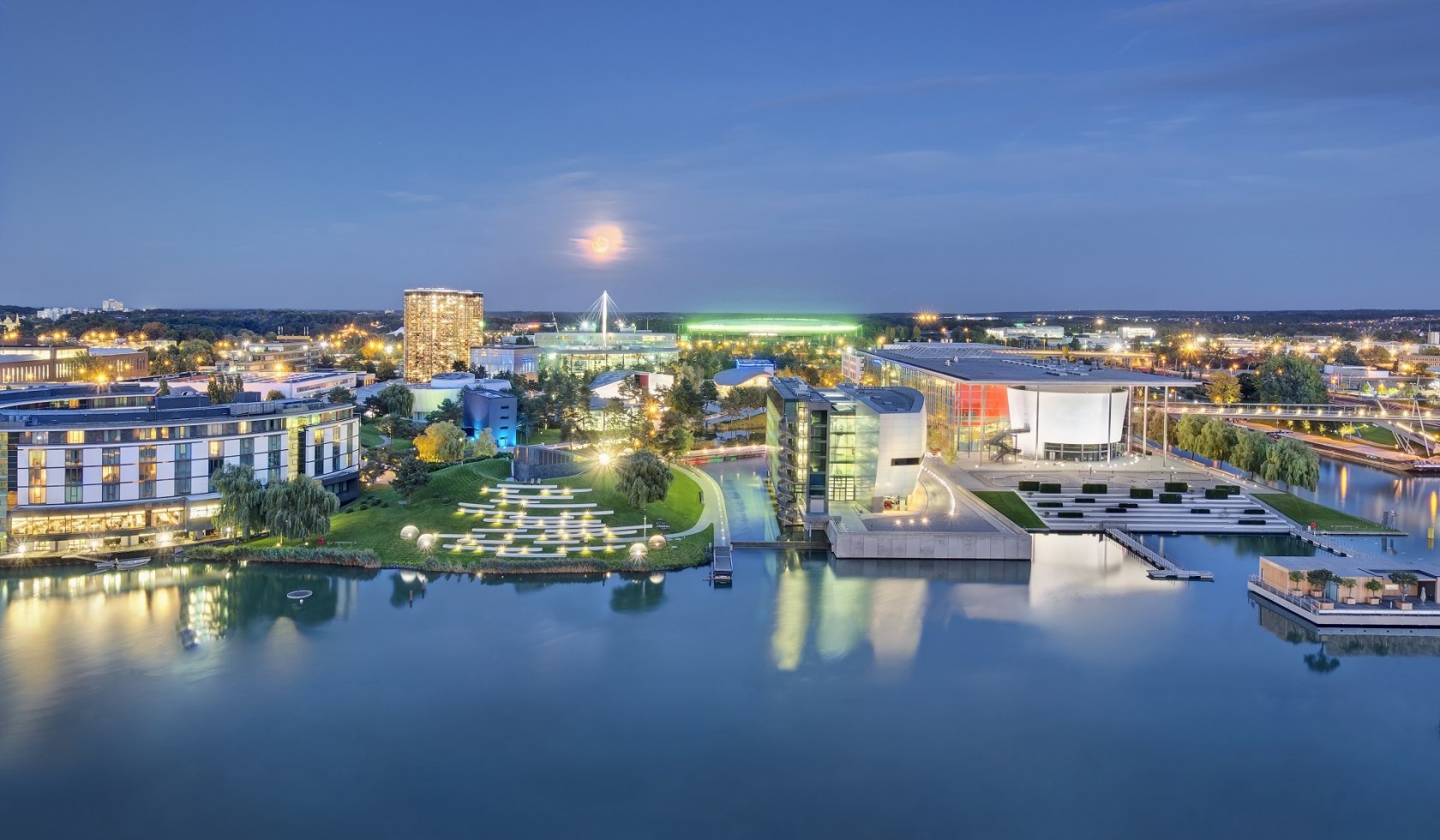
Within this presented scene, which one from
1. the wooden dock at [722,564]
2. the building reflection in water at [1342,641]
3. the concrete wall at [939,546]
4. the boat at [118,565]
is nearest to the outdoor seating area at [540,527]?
the wooden dock at [722,564]

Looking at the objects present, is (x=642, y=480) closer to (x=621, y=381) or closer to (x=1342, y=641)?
(x=1342, y=641)

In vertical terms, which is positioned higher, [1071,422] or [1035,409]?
[1035,409]

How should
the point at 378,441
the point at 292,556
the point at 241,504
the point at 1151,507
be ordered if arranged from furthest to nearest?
the point at 378,441
the point at 1151,507
the point at 241,504
the point at 292,556

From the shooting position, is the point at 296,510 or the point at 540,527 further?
the point at 540,527

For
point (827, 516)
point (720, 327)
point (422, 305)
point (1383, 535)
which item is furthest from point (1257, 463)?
point (720, 327)

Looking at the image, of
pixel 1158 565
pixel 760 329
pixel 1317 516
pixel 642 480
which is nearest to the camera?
pixel 1158 565

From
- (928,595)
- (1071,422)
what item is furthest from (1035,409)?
(928,595)

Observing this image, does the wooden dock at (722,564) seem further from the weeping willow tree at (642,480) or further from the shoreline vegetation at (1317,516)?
the shoreline vegetation at (1317,516)
